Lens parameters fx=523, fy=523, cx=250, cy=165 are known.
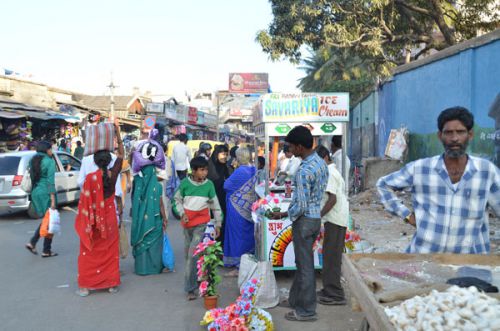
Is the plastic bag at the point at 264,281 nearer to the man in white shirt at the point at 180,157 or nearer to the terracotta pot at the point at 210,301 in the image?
the terracotta pot at the point at 210,301

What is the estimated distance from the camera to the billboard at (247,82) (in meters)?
80.5

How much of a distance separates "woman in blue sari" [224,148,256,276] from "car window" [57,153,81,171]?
8.21 m

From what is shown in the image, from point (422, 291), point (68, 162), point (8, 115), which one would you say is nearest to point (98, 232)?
point (422, 291)

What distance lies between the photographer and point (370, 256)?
11.2 ft

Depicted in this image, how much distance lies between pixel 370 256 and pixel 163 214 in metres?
4.28

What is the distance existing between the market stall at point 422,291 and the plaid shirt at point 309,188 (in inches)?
58.9

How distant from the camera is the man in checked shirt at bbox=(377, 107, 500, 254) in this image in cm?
317

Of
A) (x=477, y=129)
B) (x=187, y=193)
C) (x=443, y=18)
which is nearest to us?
(x=187, y=193)

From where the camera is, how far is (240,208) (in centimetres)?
713

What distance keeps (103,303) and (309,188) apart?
272cm

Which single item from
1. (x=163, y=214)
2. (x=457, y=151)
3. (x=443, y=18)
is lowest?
(x=163, y=214)

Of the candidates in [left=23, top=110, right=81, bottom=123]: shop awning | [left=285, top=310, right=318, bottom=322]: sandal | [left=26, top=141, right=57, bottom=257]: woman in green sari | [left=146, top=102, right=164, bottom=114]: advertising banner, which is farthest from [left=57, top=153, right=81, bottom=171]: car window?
[left=146, top=102, right=164, bottom=114]: advertising banner

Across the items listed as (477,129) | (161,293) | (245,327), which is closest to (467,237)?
(245,327)

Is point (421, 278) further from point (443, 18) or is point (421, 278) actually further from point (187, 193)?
point (443, 18)
